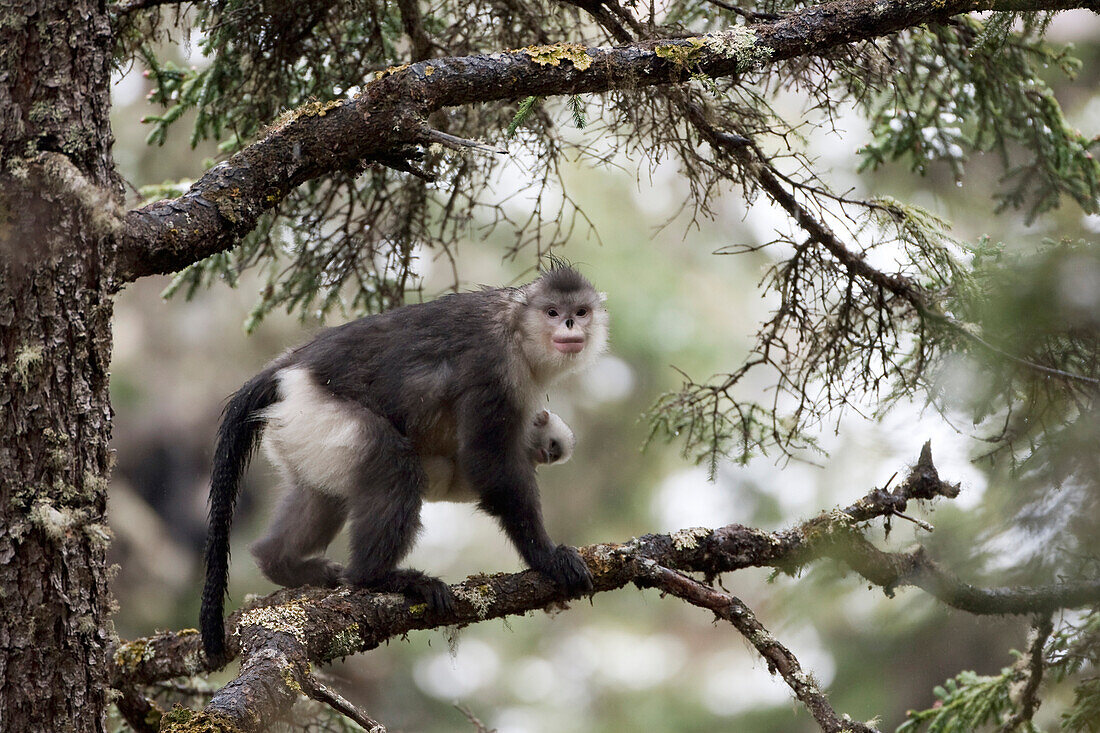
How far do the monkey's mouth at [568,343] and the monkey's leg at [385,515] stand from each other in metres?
0.91

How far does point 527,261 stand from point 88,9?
9563 mm

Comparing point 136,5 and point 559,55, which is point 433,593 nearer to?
point 559,55

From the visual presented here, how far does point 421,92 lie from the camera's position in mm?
3412

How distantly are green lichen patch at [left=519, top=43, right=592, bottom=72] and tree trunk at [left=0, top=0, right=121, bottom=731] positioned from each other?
152 cm

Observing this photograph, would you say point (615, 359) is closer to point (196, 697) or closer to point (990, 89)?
point (990, 89)

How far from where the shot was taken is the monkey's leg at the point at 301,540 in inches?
183

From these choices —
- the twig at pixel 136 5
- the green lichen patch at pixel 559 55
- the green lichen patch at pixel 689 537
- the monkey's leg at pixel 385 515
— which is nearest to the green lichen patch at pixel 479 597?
the monkey's leg at pixel 385 515

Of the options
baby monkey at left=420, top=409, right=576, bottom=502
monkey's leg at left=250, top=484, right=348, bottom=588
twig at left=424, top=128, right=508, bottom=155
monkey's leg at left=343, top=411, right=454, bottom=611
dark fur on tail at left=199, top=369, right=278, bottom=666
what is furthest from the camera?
baby monkey at left=420, top=409, right=576, bottom=502

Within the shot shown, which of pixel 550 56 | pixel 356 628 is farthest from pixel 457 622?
pixel 550 56

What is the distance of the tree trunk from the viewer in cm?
277

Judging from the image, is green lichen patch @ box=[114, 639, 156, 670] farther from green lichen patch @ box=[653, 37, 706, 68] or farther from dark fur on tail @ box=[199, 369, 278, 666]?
green lichen patch @ box=[653, 37, 706, 68]

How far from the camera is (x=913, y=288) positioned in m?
4.64

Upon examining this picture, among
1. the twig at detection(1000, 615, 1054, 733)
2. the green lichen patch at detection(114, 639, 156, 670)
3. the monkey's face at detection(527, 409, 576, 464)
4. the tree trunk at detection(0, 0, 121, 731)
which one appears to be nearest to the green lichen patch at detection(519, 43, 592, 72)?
the tree trunk at detection(0, 0, 121, 731)

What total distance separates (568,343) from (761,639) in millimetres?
1718
